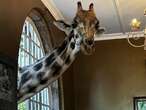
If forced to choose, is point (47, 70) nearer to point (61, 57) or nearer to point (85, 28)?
point (61, 57)

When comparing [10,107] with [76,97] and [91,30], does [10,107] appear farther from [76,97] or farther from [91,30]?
[76,97]

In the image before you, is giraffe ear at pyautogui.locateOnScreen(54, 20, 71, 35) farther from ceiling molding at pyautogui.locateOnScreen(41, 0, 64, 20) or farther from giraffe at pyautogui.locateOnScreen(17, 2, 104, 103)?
ceiling molding at pyautogui.locateOnScreen(41, 0, 64, 20)

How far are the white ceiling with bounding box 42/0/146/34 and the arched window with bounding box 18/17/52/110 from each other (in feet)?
1.55

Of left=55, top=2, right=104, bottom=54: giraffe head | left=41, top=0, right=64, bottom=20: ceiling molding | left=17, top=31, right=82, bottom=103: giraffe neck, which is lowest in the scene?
left=17, top=31, right=82, bottom=103: giraffe neck

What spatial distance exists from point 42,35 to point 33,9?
579 millimetres

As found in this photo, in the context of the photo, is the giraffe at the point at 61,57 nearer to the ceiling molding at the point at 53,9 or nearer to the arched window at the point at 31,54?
the arched window at the point at 31,54

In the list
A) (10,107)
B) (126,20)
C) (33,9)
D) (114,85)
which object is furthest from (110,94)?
(10,107)

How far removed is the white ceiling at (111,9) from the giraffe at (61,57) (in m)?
1.22

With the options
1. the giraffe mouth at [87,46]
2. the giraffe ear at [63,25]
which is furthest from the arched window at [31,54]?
the giraffe mouth at [87,46]

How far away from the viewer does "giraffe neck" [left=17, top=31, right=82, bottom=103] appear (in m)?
3.12

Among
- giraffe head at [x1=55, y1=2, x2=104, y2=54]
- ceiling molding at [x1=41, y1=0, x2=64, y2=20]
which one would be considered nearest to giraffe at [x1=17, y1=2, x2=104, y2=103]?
giraffe head at [x1=55, y1=2, x2=104, y2=54]

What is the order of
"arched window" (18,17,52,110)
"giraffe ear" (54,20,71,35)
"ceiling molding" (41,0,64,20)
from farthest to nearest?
"ceiling molding" (41,0,64,20) < "arched window" (18,17,52,110) < "giraffe ear" (54,20,71,35)

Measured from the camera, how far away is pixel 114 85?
5.62m

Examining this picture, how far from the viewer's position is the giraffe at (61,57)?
3.11 metres
